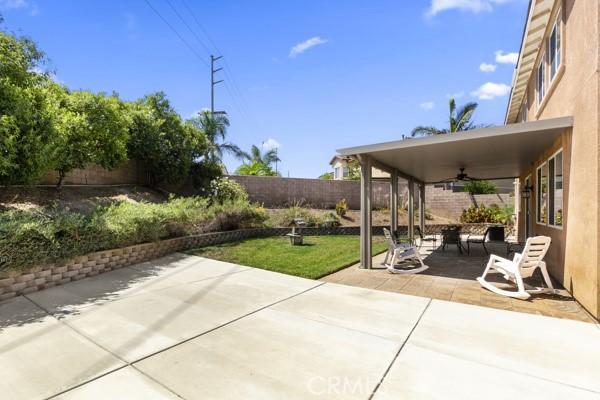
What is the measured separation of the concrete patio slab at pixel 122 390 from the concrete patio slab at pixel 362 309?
2.10m

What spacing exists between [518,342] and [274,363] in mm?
2756

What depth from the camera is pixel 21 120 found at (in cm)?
759

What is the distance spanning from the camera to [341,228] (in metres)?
14.3

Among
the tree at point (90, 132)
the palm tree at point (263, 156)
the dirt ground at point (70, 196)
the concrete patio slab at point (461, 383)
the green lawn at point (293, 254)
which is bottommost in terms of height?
the green lawn at point (293, 254)

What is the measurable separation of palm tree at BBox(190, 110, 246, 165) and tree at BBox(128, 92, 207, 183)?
83.0 inches

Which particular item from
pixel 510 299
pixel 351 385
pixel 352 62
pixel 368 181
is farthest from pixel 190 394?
pixel 352 62

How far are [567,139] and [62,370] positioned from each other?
780 cm

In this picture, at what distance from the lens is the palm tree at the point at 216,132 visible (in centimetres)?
1905

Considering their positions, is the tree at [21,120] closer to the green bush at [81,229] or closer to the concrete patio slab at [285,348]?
the green bush at [81,229]

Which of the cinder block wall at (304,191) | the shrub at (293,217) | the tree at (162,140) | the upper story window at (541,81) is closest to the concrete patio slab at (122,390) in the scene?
the upper story window at (541,81)

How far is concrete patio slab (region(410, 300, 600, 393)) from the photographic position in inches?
115

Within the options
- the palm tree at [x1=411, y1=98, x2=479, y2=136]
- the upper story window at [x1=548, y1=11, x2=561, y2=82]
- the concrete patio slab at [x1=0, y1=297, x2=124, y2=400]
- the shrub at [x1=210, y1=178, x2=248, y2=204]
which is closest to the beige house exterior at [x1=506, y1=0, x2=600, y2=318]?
the upper story window at [x1=548, y1=11, x2=561, y2=82]

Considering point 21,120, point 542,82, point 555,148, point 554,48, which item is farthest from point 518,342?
point 21,120

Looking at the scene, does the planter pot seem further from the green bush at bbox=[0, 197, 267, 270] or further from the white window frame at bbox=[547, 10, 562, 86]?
the white window frame at bbox=[547, 10, 562, 86]
